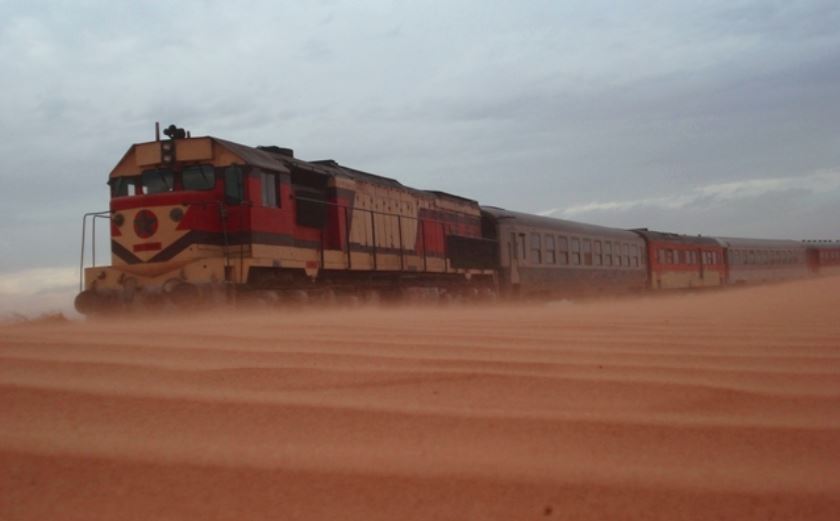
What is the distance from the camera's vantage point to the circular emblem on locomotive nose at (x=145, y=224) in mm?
9766

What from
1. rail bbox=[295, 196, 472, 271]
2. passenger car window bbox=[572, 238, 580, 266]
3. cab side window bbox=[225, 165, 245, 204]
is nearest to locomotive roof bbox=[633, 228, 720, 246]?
passenger car window bbox=[572, 238, 580, 266]

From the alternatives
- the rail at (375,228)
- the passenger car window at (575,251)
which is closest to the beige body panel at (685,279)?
the passenger car window at (575,251)

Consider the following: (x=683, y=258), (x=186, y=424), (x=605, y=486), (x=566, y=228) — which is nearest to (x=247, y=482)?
(x=186, y=424)

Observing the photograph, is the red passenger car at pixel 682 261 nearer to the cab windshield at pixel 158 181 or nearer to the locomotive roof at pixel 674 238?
the locomotive roof at pixel 674 238

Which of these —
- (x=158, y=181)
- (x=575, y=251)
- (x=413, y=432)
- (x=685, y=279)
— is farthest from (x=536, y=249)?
(x=413, y=432)

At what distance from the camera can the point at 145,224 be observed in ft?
32.3

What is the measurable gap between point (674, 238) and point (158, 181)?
2204 centimetres

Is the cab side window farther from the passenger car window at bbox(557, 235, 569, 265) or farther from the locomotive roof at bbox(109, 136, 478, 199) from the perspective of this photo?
the passenger car window at bbox(557, 235, 569, 265)

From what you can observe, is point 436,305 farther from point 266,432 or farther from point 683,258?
point 683,258

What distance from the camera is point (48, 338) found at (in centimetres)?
401

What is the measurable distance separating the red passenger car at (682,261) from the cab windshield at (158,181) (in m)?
19.0

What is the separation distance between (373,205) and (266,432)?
1088 cm

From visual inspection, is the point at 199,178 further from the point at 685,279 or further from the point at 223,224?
the point at 685,279

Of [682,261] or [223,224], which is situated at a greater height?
[223,224]
